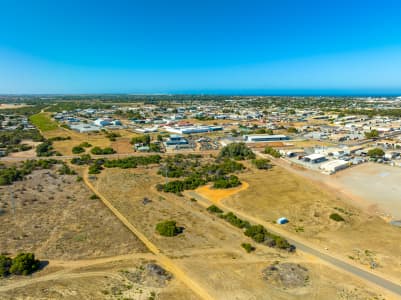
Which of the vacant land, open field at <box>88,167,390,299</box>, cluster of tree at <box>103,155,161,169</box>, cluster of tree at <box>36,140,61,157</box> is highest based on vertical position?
cluster of tree at <box>36,140,61,157</box>

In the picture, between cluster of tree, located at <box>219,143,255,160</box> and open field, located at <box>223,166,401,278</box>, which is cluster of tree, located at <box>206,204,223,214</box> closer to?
open field, located at <box>223,166,401,278</box>

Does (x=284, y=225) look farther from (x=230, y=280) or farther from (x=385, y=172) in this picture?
(x=385, y=172)

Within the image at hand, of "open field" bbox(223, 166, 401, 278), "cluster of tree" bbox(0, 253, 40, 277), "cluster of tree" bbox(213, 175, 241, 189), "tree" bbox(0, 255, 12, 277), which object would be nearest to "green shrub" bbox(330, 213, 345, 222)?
"open field" bbox(223, 166, 401, 278)

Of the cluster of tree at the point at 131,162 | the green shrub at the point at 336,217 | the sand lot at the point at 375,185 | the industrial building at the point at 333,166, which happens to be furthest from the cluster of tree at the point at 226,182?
the industrial building at the point at 333,166

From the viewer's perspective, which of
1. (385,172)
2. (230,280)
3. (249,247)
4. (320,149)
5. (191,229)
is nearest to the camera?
(230,280)

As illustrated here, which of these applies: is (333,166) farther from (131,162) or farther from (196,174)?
(131,162)

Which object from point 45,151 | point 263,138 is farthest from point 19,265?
point 263,138

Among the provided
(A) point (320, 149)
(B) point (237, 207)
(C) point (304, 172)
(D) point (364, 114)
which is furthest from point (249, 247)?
(D) point (364, 114)
